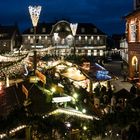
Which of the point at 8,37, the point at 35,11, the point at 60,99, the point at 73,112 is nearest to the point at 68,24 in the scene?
the point at 8,37

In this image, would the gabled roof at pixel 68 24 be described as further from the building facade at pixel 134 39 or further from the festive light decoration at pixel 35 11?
the festive light decoration at pixel 35 11

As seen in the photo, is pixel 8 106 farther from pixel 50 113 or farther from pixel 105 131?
pixel 105 131

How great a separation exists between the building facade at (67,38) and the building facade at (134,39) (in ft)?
206

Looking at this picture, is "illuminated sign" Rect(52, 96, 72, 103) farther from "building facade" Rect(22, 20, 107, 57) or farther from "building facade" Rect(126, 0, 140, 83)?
"building facade" Rect(22, 20, 107, 57)

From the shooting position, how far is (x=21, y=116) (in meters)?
12.3

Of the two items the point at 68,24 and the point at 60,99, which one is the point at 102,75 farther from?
the point at 68,24

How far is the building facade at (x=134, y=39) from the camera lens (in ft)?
107

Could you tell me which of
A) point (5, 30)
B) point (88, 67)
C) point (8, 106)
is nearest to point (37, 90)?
point (8, 106)

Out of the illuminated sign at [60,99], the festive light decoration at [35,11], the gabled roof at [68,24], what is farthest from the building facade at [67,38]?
the illuminated sign at [60,99]

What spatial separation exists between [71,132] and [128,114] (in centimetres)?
186

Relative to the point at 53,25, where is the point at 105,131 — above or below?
below

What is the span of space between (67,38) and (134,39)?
6873 cm

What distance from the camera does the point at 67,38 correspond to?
10256 cm

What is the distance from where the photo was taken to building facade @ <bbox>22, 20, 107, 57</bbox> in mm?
101062
